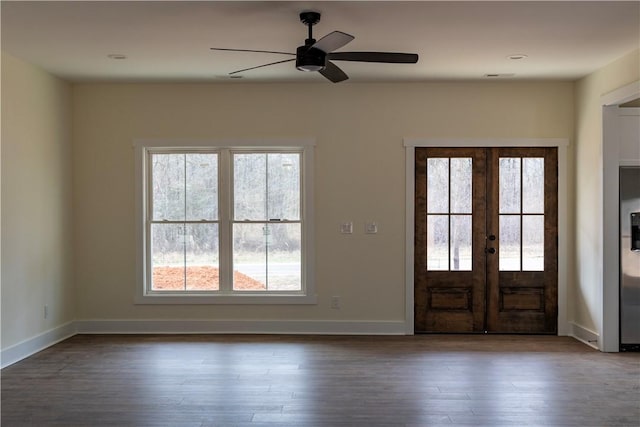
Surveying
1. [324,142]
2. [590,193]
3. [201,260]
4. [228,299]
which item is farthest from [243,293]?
[590,193]

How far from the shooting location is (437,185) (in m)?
6.18

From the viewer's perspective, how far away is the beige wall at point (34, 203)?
5.01 metres

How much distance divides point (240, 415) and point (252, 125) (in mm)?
3405

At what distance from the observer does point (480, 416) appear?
145 inches

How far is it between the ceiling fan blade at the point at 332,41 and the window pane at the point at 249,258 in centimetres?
300

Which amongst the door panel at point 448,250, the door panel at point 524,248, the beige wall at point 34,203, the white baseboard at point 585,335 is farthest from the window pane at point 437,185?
the beige wall at point 34,203

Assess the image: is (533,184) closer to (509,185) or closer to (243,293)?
(509,185)

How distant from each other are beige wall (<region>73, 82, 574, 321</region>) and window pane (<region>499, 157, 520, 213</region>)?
308 mm

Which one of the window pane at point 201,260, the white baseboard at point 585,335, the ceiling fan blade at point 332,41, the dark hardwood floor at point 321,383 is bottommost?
the dark hardwood floor at point 321,383

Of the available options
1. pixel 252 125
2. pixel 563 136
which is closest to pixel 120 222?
pixel 252 125

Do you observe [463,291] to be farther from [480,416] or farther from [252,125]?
[252,125]

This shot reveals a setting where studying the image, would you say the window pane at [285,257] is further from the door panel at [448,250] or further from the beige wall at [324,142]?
the door panel at [448,250]

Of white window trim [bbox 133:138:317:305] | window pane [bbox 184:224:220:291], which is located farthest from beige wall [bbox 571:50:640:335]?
window pane [bbox 184:224:220:291]

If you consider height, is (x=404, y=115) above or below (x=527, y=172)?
above
